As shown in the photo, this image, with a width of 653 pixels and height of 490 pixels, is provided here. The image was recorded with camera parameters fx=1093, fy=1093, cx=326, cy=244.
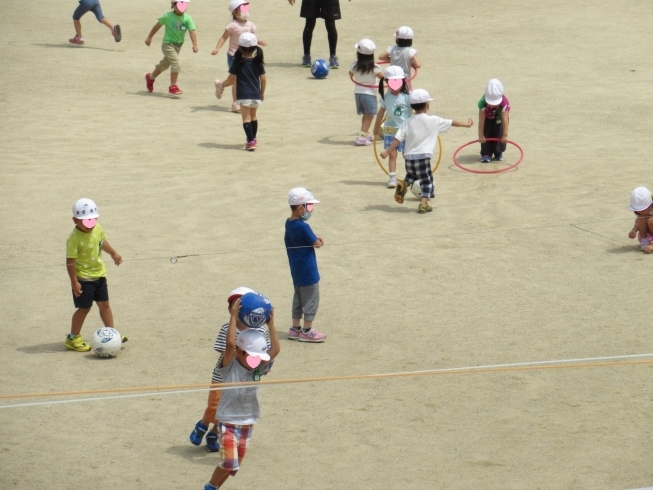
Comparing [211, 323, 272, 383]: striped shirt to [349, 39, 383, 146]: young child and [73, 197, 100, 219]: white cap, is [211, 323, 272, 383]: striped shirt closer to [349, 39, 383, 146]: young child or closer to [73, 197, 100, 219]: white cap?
[73, 197, 100, 219]: white cap

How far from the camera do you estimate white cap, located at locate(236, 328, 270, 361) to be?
23.5 feet

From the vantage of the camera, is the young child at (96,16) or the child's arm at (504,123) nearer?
the child's arm at (504,123)

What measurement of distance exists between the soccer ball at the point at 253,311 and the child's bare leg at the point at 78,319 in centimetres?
292

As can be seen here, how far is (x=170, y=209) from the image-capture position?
13.6 m

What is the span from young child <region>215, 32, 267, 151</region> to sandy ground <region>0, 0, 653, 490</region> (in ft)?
1.82

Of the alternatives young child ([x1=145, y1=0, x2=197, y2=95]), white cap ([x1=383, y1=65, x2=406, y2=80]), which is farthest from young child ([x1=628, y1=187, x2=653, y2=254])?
young child ([x1=145, y1=0, x2=197, y2=95])

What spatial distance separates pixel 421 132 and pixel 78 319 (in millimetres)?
5551

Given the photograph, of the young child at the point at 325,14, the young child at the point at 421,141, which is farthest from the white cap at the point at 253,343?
the young child at the point at 325,14

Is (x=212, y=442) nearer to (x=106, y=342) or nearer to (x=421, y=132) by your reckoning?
(x=106, y=342)

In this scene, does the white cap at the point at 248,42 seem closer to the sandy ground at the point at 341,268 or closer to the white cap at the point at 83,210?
the sandy ground at the point at 341,268

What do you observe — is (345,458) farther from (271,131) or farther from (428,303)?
(271,131)

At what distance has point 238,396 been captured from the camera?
709 centimetres

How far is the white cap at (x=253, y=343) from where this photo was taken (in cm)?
716

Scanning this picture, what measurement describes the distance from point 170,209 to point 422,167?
125 inches
